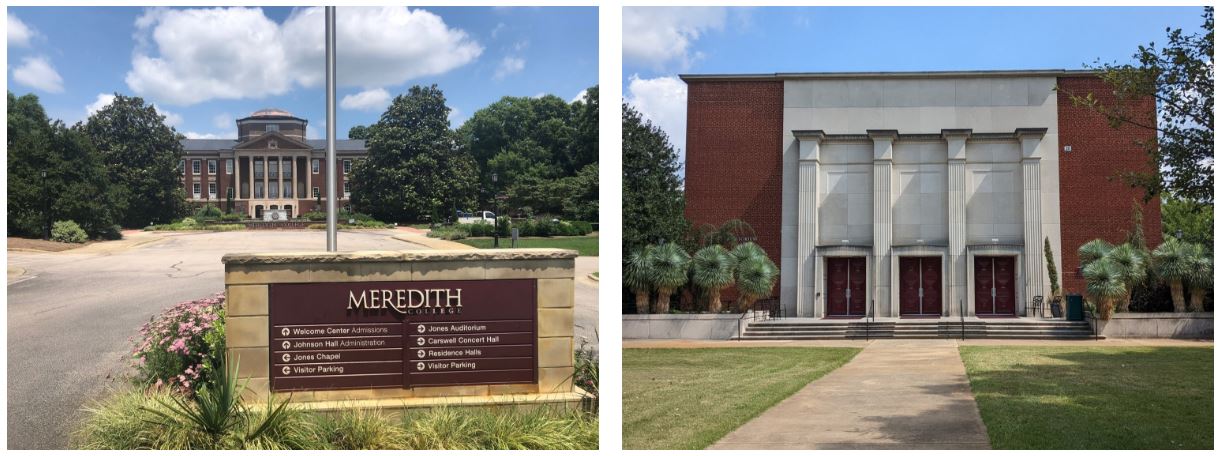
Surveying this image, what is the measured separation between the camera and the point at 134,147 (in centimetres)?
1368

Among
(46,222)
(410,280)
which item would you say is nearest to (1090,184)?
(410,280)

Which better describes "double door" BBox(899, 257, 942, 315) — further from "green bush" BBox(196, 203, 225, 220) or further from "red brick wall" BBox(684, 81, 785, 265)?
"green bush" BBox(196, 203, 225, 220)

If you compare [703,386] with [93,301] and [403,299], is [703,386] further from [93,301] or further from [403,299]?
[93,301]

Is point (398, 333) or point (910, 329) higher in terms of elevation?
point (398, 333)

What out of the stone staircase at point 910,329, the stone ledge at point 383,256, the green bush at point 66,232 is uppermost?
the green bush at point 66,232

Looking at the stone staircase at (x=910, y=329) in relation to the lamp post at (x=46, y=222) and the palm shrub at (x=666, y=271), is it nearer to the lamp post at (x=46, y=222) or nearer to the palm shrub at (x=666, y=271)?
the palm shrub at (x=666, y=271)

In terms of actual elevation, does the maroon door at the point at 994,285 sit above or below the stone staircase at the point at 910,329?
above

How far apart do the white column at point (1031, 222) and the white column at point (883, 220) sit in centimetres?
319

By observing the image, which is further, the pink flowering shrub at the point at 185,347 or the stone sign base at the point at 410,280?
the pink flowering shrub at the point at 185,347

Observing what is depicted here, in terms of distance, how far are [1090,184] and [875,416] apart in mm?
17930

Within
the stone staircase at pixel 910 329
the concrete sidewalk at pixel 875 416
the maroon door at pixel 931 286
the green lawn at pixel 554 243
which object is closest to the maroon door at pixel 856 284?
the maroon door at pixel 931 286

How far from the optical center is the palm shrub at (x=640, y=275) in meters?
21.4

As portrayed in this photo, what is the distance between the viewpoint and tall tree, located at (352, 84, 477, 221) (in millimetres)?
14023

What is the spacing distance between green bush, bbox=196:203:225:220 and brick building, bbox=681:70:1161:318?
13.6 m
